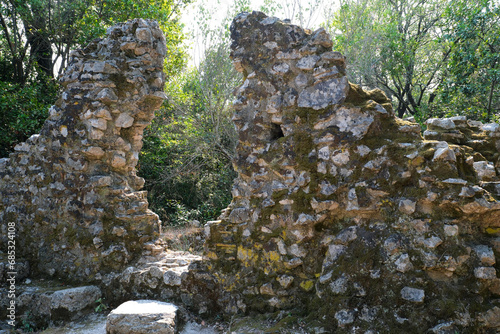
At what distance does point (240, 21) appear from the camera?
4.23 m

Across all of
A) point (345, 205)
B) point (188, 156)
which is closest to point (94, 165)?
point (345, 205)

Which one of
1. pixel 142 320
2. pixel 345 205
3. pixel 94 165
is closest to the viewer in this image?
pixel 345 205

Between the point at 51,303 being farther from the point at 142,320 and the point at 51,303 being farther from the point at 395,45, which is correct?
the point at 395,45

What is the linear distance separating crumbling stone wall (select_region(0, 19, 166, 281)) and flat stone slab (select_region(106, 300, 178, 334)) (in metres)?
1.11

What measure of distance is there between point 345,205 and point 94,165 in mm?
3234

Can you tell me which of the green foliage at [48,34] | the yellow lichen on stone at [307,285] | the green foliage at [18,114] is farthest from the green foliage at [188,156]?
the yellow lichen on stone at [307,285]

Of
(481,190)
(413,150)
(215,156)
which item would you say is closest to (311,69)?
(413,150)

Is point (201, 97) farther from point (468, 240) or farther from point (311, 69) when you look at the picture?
point (468, 240)

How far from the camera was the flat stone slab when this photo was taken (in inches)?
144

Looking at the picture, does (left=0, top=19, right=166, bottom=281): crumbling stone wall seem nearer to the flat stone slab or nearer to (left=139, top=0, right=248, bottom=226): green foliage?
the flat stone slab

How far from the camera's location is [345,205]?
11.6 feet

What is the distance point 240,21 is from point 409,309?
10.3 feet

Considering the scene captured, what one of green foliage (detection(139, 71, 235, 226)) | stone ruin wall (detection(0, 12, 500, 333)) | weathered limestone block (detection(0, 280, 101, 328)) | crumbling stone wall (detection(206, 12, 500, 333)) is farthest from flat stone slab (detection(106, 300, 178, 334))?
green foliage (detection(139, 71, 235, 226))

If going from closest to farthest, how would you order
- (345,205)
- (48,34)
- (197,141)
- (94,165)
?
(345,205) < (94,165) < (197,141) < (48,34)
